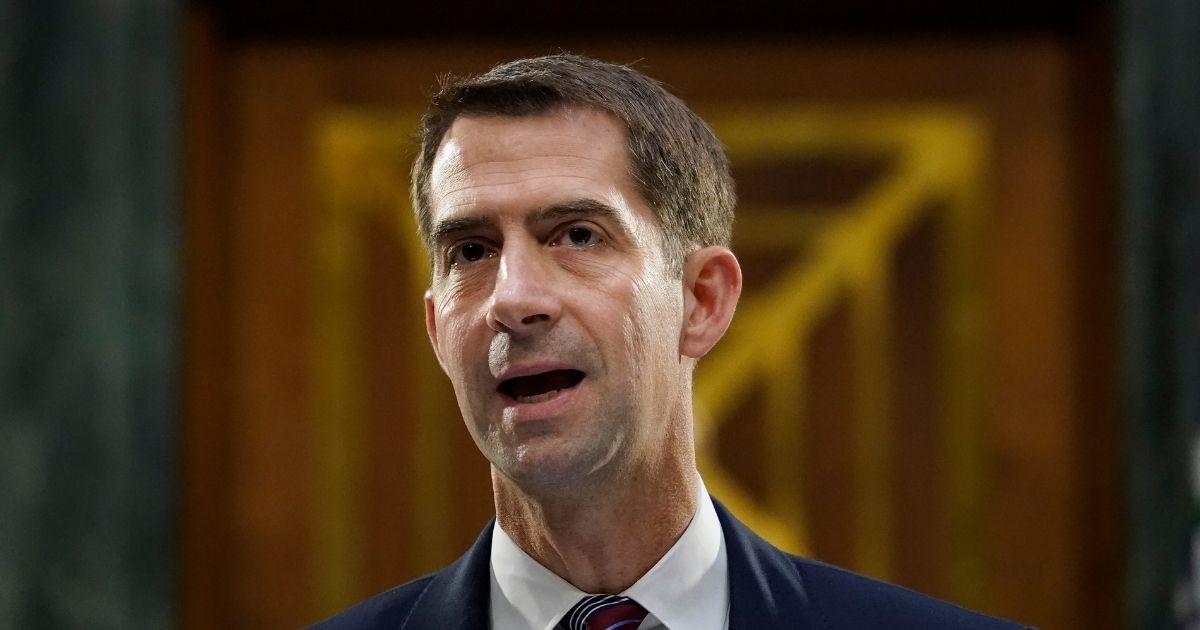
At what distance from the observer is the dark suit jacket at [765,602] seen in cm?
202

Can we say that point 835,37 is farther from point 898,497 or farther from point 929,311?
point 898,497

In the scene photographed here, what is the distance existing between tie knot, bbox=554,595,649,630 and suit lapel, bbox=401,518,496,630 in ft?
0.40

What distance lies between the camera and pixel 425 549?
12.5 ft

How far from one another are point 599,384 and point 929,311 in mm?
2113

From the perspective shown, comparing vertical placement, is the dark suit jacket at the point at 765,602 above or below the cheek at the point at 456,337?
below

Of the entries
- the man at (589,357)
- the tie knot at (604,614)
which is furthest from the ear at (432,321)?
the tie knot at (604,614)

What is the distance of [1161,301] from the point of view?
3.60 m

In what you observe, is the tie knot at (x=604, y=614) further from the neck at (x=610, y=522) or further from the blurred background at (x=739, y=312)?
the blurred background at (x=739, y=312)

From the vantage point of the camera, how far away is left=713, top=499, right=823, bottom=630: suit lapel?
2002 millimetres

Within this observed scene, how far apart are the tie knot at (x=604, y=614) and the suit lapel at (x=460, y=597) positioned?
0.12 meters

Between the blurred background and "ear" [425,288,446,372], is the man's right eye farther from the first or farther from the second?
the blurred background

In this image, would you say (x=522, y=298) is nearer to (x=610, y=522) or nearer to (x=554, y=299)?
(x=554, y=299)

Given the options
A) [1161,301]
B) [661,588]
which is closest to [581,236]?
[661,588]

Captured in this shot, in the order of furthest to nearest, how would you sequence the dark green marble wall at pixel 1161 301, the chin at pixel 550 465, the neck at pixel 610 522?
1. the dark green marble wall at pixel 1161 301
2. the neck at pixel 610 522
3. the chin at pixel 550 465
